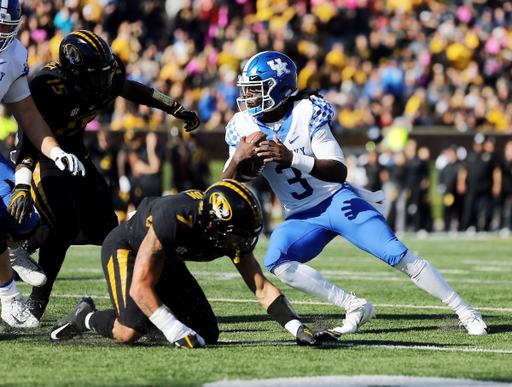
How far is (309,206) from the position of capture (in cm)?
482

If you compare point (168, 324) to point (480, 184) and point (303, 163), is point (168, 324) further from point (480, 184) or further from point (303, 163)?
point (480, 184)

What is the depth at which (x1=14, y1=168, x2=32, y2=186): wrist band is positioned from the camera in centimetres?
454

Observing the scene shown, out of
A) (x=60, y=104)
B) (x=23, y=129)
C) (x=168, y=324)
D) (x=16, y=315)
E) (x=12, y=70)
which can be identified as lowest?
(x=16, y=315)

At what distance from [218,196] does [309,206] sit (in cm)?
130

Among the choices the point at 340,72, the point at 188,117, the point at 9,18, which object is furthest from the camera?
the point at 340,72

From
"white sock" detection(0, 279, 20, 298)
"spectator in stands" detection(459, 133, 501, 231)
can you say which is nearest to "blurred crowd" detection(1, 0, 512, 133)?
"spectator in stands" detection(459, 133, 501, 231)

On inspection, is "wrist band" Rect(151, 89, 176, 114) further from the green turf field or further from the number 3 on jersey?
the green turf field

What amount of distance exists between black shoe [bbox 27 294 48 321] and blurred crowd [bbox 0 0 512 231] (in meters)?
6.64

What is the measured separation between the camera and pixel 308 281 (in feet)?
15.1

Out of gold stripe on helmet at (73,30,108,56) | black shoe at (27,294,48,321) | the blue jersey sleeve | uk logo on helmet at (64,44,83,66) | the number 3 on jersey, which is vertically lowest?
black shoe at (27,294,48,321)

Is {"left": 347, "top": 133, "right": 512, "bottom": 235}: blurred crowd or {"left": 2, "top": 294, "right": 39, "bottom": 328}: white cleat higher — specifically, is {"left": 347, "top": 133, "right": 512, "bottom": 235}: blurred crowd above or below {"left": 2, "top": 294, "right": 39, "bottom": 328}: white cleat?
below

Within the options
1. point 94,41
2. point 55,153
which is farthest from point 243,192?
point 94,41

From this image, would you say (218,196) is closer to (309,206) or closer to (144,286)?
(144,286)

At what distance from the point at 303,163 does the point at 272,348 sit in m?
1.07
